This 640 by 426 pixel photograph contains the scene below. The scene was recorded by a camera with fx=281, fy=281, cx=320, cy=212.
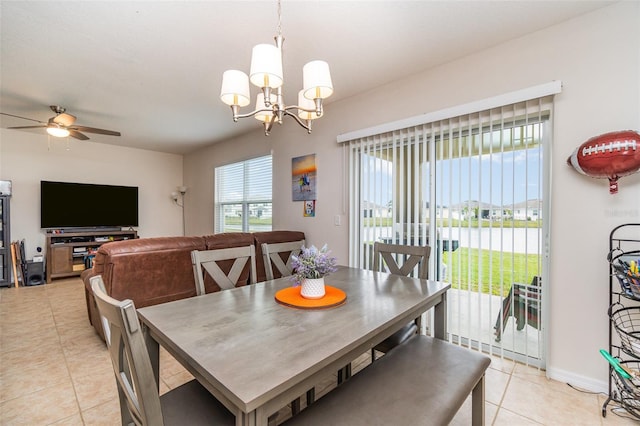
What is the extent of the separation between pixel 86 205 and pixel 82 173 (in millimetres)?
626

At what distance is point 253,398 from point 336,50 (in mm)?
2400

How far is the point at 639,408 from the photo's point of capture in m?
1.56

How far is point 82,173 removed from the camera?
5.21 meters

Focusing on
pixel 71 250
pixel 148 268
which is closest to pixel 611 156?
pixel 148 268

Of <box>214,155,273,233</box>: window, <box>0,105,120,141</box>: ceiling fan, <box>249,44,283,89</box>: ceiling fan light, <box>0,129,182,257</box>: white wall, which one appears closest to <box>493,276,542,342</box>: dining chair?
<box>249,44,283,89</box>: ceiling fan light

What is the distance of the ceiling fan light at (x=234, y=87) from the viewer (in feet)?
5.19

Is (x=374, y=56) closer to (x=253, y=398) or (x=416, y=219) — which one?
(x=416, y=219)

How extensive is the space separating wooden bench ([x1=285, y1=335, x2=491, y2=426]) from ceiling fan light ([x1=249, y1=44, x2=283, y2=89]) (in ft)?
4.86

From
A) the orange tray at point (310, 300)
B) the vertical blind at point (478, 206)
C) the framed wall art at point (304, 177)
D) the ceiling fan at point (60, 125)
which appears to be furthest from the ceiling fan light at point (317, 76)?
the ceiling fan at point (60, 125)

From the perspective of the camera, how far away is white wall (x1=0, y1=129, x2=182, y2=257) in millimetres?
4609

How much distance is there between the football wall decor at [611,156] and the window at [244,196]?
3.58 metres

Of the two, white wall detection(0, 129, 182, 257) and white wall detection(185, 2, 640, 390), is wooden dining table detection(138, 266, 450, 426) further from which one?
white wall detection(0, 129, 182, 257)

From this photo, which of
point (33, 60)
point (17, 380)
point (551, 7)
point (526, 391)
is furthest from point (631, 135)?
point (33, 60)

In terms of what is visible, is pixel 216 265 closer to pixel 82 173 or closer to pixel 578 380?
pixel 578 380
